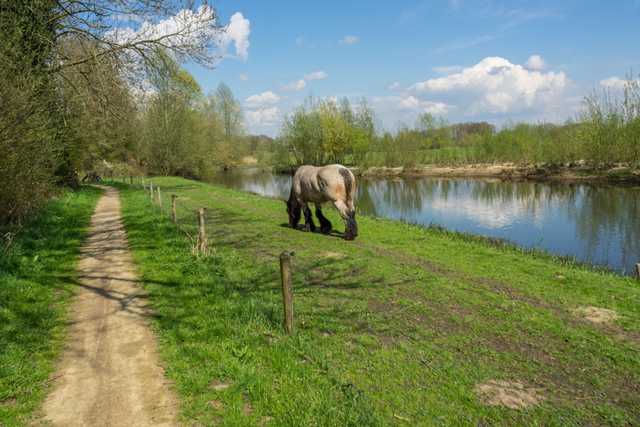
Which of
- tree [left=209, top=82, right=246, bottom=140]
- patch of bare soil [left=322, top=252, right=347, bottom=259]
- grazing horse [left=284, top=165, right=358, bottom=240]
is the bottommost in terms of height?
patch of bare soil [left=322, top=252, right=347, bottom=259]

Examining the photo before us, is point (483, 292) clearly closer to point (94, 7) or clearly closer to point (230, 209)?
point (230, 209)

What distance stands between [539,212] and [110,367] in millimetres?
20660

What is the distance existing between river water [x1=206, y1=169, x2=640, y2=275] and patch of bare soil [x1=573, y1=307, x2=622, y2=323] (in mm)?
5190

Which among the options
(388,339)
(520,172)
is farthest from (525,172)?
(388,339)

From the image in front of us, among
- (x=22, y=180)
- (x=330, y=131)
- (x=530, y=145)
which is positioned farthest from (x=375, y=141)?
(x=22, y=180)


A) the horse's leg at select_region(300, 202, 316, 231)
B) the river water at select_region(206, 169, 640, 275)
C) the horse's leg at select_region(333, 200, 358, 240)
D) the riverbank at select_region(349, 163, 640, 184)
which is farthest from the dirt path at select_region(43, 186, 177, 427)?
the riverbank at select_region(349, 163, 640, 184)

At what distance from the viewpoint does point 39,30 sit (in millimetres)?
11055

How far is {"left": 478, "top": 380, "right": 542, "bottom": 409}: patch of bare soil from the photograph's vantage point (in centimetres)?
371

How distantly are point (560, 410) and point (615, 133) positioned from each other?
111 feet

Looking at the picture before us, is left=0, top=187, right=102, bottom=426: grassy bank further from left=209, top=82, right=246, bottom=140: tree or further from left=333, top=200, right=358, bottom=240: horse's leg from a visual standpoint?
left=209, top=82, right=246, bottom=140: tree

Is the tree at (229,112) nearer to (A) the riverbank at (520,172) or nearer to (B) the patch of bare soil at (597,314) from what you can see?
(A) the riverbank at (520,172)

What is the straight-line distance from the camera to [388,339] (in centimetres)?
502

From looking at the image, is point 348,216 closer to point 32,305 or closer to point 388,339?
point 388,339

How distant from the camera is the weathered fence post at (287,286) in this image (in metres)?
4.45
